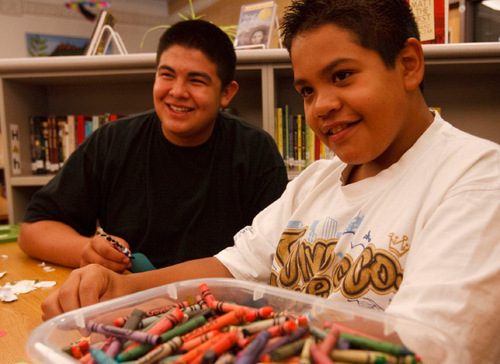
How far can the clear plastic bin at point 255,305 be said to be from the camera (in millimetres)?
433

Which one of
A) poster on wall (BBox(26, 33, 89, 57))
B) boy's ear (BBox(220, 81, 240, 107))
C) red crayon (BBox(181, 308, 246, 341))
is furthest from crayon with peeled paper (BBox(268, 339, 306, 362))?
poster on wall (BBox(26, 33, 89, 57))

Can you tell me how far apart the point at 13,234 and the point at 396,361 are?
1639 mm

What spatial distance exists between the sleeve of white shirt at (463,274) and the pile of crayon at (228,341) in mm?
102

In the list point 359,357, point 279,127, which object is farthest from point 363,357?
point 279,127

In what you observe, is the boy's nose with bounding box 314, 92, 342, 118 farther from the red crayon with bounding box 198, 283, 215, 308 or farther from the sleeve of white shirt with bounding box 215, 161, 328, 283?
the red crayon with bounding box 198, 283, 215, 308

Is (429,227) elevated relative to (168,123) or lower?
lower

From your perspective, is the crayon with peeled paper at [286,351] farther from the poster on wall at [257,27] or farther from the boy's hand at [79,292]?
the poster on wall at [257,27]

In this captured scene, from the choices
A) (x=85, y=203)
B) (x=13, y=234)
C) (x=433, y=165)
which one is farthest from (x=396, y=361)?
(x=13, y=234)

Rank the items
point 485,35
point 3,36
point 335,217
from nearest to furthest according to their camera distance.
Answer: point 335,217
point 485,35
point 3,36

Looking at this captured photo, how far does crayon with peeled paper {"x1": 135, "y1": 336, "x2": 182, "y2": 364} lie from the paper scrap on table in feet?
2.16

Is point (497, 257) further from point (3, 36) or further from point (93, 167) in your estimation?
point (3, 36)

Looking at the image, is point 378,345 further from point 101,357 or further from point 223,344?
point 101,357

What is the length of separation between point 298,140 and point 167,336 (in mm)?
1601

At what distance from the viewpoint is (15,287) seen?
3.49 ft
